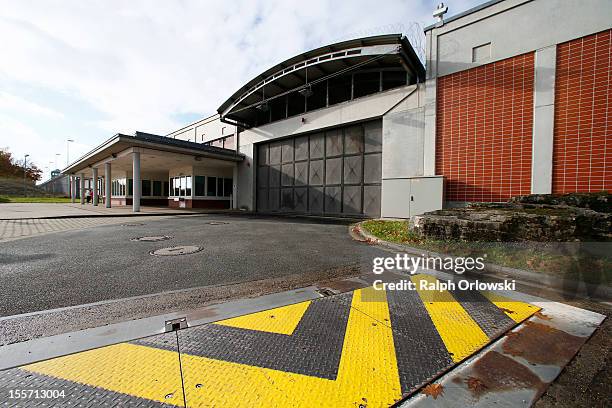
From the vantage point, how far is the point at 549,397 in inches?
68.2

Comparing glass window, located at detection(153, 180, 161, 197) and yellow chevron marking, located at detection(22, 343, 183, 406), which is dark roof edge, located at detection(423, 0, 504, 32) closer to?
yellow chevron marking, located at detection(22, 343, 183, 406)

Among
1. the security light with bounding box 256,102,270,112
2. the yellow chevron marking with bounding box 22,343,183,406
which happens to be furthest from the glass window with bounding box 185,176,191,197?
the yellow chevron marking with bounding box 22,343,183,406

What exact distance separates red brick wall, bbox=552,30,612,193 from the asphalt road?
8.87m

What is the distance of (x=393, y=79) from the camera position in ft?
51.2

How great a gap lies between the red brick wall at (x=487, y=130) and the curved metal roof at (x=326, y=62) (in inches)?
99.8

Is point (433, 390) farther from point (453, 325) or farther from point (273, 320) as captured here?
point (273, 320)

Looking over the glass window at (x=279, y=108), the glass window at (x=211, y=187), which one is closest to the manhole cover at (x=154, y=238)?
the glass window at (x=279, y=108)

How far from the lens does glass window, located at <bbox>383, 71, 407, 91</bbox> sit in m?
15.2

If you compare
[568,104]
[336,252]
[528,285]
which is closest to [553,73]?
[568,104]

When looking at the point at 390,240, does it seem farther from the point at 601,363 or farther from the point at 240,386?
the point at 240,386

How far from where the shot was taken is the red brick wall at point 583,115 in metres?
8.92

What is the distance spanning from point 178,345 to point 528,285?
5123mm

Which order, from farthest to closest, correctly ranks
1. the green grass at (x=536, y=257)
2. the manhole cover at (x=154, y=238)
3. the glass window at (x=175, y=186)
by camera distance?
the glass window at (x=175, y=186)
the manhole cover at (x=154, y=238)
the green grass at (x=536, y=257)

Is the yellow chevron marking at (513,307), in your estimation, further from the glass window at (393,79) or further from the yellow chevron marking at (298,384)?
the glass window at (393,79)
